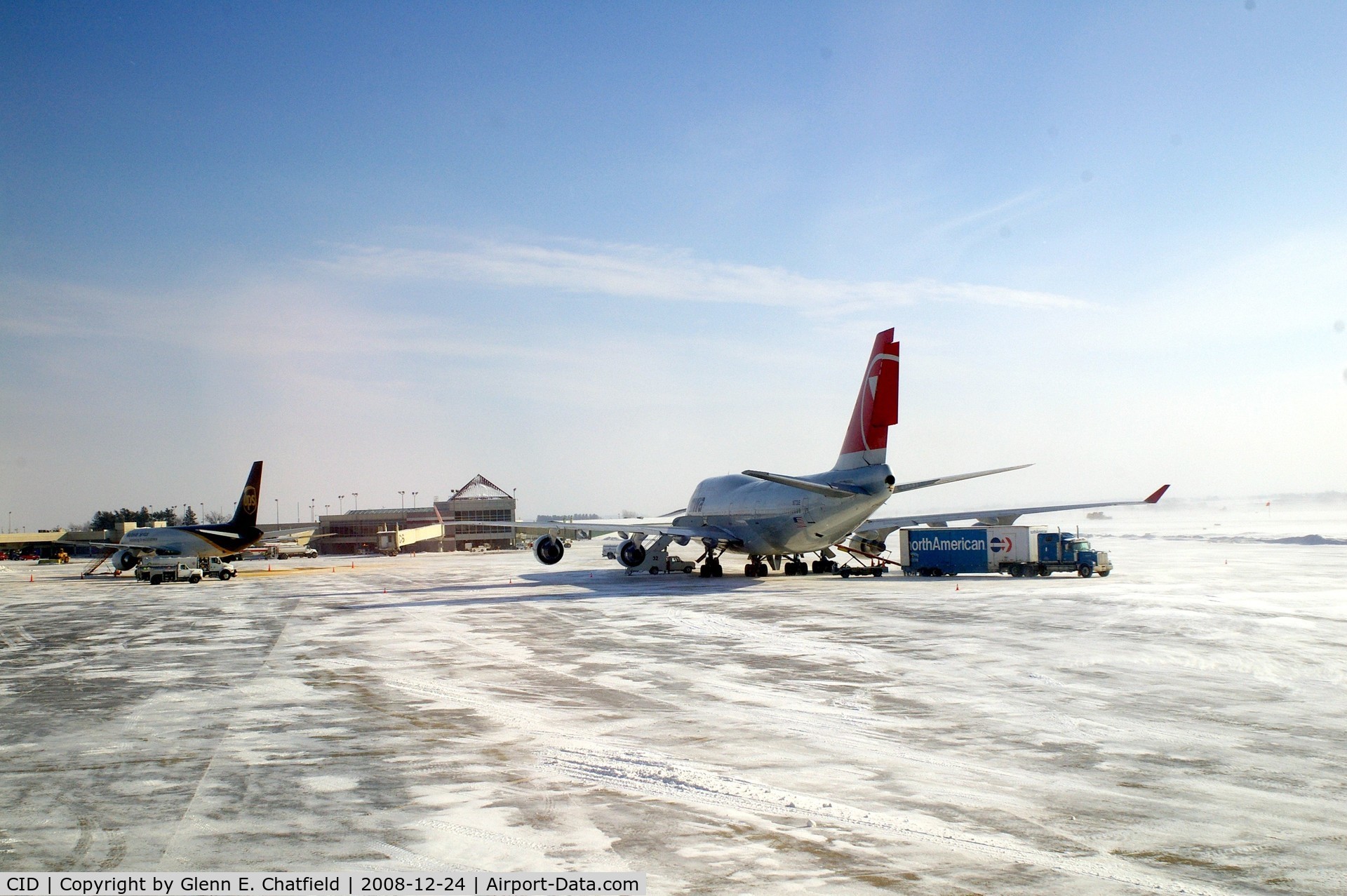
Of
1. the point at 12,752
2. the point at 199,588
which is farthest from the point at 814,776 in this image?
the point at 199,588

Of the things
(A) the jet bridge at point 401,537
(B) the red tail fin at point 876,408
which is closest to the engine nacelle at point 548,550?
(B) the red tail fin at point 876,408

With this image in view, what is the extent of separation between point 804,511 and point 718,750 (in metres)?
28.1

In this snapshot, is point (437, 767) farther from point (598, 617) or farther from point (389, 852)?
point (598, 617)

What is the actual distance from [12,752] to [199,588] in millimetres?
36694

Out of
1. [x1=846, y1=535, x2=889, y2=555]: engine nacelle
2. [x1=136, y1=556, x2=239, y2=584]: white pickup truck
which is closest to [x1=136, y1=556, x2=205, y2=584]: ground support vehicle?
[x1=136, y1=556, x2=239, y2=584]: white pickup truck

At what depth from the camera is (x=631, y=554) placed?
142 feet

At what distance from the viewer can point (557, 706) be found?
1315 cm

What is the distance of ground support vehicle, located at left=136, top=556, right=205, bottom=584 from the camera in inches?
1955

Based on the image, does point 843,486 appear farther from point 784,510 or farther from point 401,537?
point 401,537

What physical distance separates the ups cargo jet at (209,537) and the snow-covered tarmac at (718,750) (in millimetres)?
32821

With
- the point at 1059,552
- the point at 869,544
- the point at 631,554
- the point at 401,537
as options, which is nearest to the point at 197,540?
the point at 631,554

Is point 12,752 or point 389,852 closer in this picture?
point 389,852

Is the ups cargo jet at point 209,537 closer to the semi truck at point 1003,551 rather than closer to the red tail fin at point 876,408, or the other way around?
the red tail fin at point 876,408

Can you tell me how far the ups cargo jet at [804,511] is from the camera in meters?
34.9
